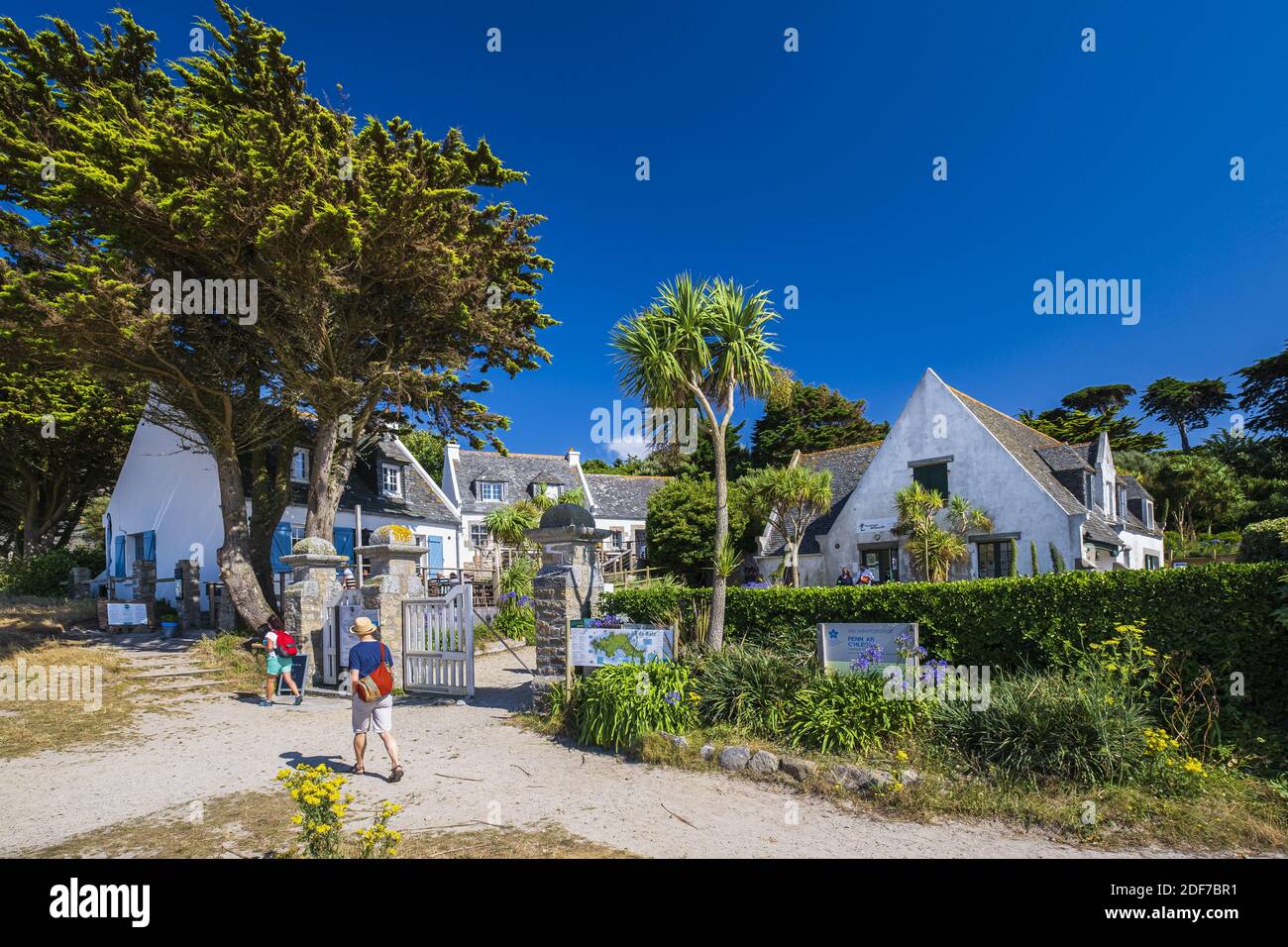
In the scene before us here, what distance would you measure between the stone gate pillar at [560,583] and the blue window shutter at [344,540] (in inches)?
566

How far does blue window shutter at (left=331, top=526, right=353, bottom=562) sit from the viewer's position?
22625 mm

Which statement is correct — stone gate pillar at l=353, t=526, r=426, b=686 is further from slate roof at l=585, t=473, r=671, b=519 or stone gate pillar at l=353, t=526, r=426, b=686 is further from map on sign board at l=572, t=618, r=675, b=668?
slate roof at l=585, t=473, r=671, b=519

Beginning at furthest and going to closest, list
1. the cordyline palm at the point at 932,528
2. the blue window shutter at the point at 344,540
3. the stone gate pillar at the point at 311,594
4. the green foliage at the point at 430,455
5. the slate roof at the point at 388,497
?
the green foliage at the point at 430,455, the slate roof at the point at 388,497, the blue window shutter at the point at 344,540, the cordyline palm at the point at 932,528, the stone gate pillar at the point at 311,594

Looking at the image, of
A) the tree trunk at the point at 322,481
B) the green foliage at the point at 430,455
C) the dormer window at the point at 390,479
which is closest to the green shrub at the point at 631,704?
the tree trunk at the point at 322,481

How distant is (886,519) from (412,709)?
635 inches

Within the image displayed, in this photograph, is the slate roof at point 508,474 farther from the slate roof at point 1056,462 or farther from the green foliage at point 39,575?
the slate roof at point 1056,462

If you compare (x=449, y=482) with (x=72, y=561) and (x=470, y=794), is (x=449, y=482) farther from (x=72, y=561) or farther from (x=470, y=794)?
(x=470, y=794)

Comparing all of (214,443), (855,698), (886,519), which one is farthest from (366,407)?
(886,519)

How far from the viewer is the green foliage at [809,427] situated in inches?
1603

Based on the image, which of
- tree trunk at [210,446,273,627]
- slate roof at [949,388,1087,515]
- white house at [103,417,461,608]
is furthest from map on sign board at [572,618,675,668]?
slate roof at [949,388,1087,515]

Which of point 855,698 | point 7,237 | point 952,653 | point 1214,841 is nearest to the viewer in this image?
point 1214,841

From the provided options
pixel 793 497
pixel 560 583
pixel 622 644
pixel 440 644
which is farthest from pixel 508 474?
pixel 622 644

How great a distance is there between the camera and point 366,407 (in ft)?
56.5

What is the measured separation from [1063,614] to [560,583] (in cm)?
644
